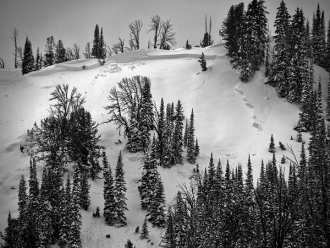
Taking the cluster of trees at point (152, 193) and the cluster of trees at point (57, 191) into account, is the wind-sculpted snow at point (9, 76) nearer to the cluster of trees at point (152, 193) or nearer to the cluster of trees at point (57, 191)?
the cluster of trees at point (57, 191)

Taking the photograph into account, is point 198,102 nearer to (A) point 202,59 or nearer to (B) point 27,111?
(A) point 202,59

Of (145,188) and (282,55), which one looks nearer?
(145,188)

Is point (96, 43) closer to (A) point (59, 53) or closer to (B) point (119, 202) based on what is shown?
(A) point (59, 53)

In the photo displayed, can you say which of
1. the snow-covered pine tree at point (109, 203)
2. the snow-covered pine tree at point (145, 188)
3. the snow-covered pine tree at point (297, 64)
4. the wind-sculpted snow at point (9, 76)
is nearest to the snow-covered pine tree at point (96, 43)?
the wind-sculpted snow at point (9, 76)

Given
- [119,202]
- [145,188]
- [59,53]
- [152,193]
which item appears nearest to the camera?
[119,202]

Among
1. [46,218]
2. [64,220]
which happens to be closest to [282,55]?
[64,220]

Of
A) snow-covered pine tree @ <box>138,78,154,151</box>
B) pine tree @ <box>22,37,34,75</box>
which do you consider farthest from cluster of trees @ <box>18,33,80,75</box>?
snow-covered pine tree @ <box>138,78,154,151</box>
